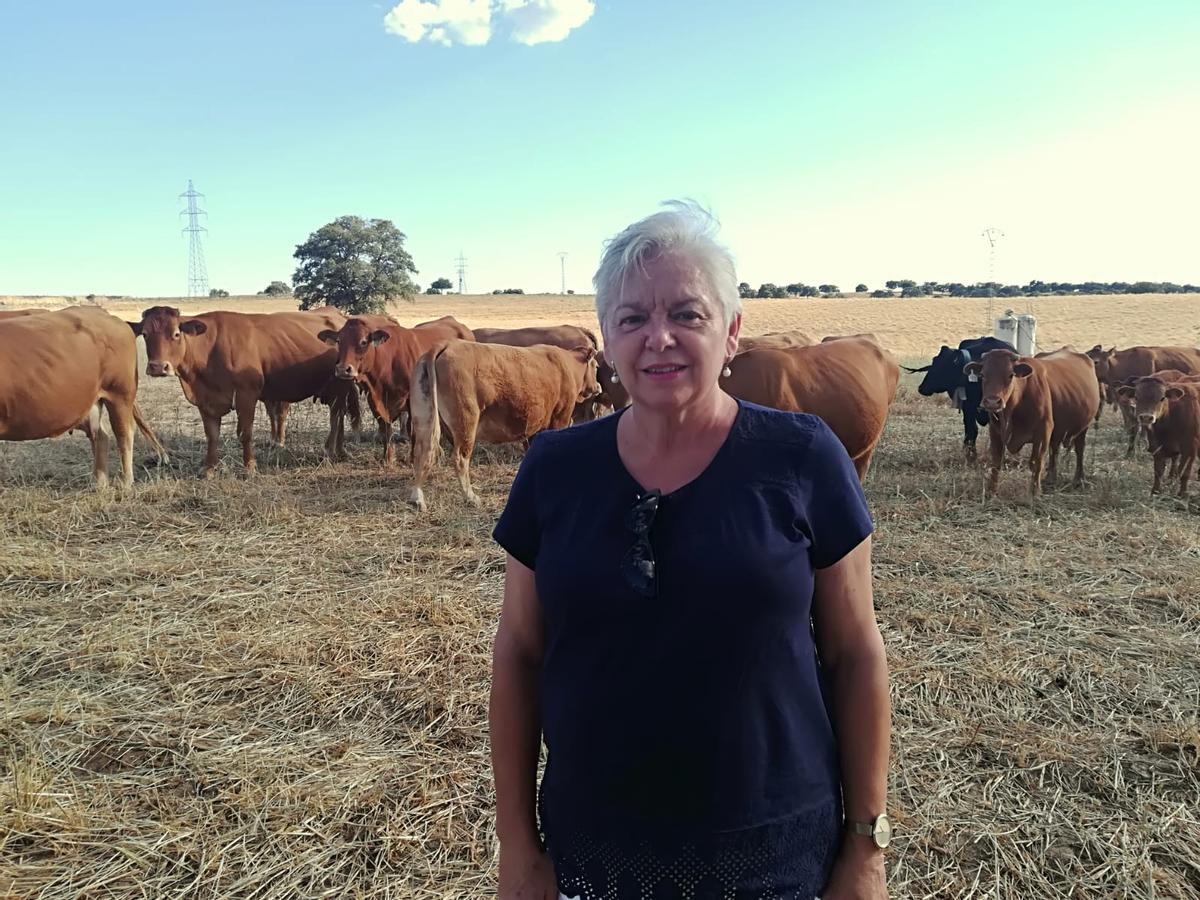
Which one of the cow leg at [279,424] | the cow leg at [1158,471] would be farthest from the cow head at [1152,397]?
the cow leg at [279,424]

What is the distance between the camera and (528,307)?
64188 millimetres

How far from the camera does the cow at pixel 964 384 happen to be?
35.7 feet

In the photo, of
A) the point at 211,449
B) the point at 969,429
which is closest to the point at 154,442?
the point at 211,449

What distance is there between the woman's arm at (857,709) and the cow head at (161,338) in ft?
32.4

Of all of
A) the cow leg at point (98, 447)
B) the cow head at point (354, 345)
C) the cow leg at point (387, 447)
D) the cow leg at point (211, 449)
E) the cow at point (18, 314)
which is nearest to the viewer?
the cow leg at point (98, 447)

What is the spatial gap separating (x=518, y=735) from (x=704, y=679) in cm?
53

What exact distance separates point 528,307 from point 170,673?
61421 mm

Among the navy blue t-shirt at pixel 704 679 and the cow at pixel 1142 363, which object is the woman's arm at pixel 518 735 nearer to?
the navy blue t-shirt at pixel 704 679

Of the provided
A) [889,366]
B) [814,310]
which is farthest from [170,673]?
[814,310]

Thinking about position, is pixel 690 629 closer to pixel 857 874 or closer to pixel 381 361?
pixel 857 874

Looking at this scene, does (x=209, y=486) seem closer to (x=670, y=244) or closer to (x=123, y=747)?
(x=123, y=747)

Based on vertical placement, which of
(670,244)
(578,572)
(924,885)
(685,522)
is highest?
(670,244)

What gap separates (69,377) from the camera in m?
8.23

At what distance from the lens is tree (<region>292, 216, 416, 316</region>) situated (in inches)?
1922
